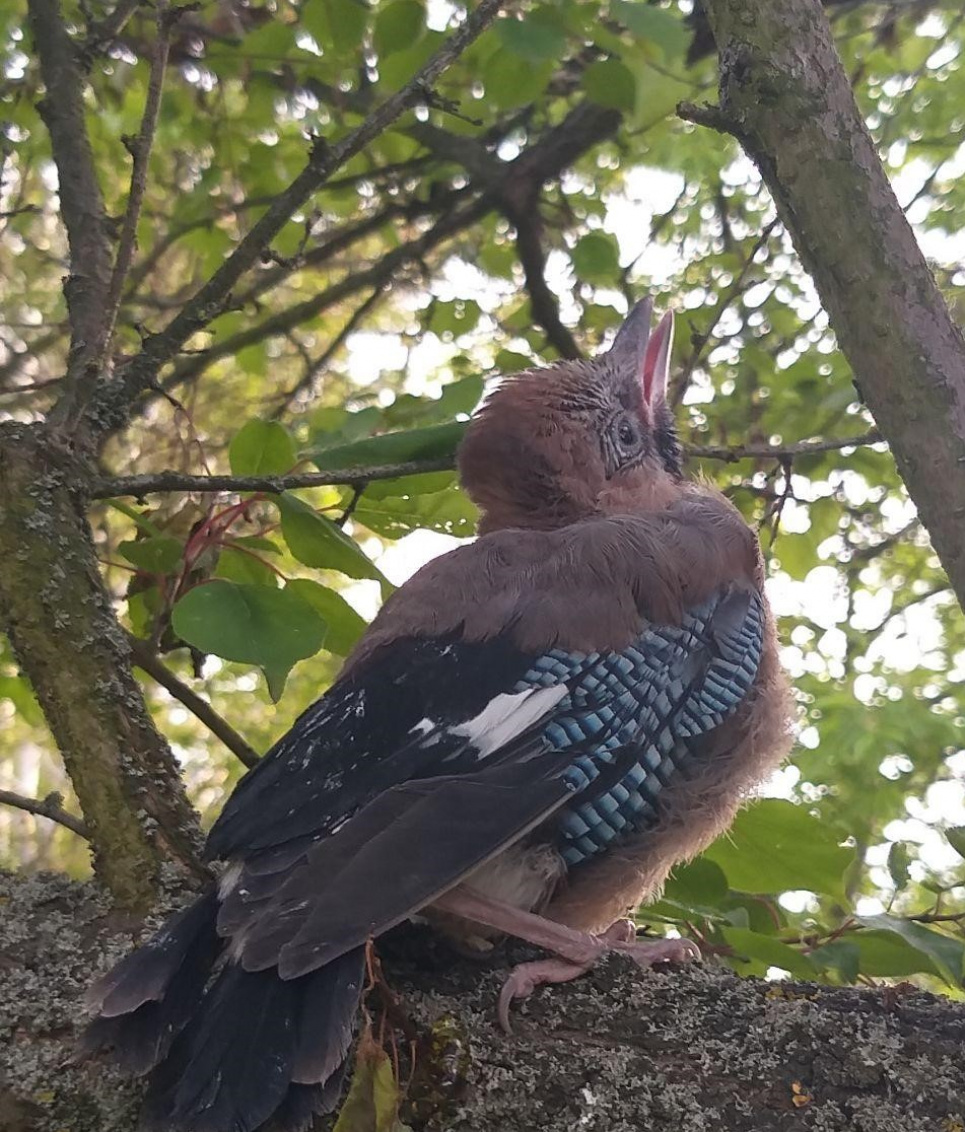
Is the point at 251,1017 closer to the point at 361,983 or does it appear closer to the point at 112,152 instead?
the point at 361,983

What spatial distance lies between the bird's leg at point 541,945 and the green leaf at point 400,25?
5.68ft

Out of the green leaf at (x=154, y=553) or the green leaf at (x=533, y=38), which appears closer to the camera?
the green leaf at (x=154, y=553)

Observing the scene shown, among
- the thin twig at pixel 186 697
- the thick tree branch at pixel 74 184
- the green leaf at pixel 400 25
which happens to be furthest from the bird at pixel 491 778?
the green leaf at pixel 400 25

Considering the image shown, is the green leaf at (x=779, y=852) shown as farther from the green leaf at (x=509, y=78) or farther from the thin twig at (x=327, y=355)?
the thin twig at (x=327, y=355)

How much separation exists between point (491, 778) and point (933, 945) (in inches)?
23.0

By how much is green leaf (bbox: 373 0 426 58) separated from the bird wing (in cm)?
119

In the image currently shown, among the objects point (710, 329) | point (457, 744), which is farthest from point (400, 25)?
point (457, 744)

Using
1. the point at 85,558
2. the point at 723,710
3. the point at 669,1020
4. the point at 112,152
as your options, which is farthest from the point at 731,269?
the point at 669,1020

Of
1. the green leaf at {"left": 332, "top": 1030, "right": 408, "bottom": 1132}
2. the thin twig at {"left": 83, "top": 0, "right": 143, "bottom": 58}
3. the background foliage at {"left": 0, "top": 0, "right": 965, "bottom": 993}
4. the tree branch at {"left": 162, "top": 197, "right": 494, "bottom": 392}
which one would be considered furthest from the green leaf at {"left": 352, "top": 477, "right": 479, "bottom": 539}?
the tree branch at {"left": 162, "top": 197, "right": 494, "bottom": 392}

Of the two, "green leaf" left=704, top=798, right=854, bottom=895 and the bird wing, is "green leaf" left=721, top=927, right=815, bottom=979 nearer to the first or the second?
"green leaf" left=704, top=798, right=854, bottom=895

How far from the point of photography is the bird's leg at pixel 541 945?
3.64ft

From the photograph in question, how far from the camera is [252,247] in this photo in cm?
175

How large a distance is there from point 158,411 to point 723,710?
2983 millimetres

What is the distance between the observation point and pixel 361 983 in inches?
39.2
